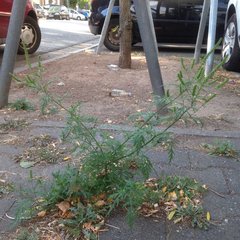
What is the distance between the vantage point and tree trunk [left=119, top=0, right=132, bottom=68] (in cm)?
653

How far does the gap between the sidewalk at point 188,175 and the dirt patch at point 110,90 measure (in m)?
0.43

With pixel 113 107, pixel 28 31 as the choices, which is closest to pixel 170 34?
pixel 28 31

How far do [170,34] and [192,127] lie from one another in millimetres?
6160

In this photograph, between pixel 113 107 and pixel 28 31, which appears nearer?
pixel 113 107

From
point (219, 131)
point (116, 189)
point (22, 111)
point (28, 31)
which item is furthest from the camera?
point (28, 31)

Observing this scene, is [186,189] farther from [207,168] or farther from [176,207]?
[207,168]

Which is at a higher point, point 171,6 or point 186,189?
point 171,6

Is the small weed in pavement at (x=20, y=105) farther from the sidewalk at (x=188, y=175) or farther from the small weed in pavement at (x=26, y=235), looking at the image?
the small weed in pavement at (x=26, y=235)

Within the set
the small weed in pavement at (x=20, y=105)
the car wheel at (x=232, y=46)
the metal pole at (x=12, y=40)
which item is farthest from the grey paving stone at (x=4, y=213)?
the car wheel at (x=232, y=46)

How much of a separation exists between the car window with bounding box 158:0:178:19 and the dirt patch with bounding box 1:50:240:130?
7.47 feet

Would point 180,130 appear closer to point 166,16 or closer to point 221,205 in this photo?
point 221,205

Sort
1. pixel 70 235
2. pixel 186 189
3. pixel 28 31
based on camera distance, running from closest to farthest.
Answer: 1. pixel 70 235
2. pixel 186 189
3. pixel 28 31

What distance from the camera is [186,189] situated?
262 cm

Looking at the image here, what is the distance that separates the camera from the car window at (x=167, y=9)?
375 inches
